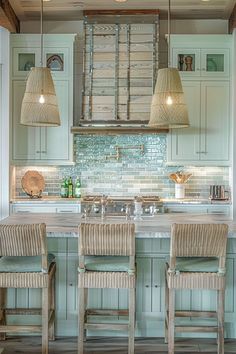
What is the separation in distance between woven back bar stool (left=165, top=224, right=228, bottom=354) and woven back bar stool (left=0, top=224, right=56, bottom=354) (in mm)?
891

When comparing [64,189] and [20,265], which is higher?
[64,189]

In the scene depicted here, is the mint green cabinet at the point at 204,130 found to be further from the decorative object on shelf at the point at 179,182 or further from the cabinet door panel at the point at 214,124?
the decorative object on shelf at the point at 179,182

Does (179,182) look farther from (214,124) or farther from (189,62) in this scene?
(189,62)

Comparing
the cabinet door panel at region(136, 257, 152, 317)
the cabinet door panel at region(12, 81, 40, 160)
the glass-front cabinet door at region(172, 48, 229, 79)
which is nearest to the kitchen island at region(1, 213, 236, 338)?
the cabinet door panel at region(136, 257, 152, 317)

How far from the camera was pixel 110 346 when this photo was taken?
3951mm

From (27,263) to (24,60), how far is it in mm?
3531

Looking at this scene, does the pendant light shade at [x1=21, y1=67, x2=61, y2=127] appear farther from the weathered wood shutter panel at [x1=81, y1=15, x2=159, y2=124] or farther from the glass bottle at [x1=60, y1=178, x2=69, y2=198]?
the glass bottle at [x1=60, y1=178, x2=69, y2=198]

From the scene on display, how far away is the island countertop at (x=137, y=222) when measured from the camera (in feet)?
11.7

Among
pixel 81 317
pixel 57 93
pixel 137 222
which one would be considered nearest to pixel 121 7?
pixel 57 93

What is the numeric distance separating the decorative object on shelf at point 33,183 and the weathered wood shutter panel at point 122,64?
3.21ft

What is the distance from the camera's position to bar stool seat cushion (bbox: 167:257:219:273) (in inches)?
138

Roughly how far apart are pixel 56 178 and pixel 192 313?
3.35 m

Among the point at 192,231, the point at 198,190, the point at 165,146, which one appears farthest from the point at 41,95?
the point at 198,190

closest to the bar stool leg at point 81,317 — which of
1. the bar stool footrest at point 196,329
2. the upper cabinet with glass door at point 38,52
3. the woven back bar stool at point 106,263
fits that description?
the woven back bar stool at point 106,263
